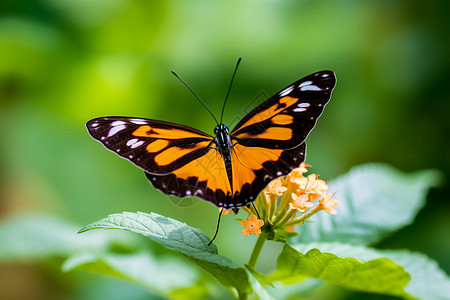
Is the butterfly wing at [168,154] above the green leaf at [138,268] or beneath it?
above

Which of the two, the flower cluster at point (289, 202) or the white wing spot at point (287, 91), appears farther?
the white wing spot at point (287, 91)

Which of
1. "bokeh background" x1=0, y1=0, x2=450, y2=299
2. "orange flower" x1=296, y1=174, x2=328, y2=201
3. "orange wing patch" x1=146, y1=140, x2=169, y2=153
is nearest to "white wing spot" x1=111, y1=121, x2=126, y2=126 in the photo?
"orange wing patch" x1=146, y1=140, x2=169, y2=153

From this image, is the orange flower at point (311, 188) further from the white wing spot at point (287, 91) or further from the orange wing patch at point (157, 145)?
the orange wing patch at point (157, 145)

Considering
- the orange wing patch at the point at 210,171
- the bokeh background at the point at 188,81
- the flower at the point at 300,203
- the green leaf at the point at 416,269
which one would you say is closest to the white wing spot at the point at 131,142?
the orange wing patch at the point at 210,171

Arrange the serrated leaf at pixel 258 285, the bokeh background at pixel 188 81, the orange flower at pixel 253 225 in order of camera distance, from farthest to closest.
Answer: the bokeh background at pixel 188 81, the orange flower at pixel 253 225, the serrated leaf at pixel 258 285

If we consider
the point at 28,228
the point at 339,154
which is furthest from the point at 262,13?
the point at 28,228

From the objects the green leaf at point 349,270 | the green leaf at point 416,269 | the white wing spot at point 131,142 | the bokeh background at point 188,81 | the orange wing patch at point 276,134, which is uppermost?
the bokeh background at point 188,81
